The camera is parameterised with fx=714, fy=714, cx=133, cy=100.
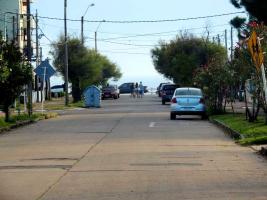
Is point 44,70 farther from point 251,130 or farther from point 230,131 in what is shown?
point 251,130

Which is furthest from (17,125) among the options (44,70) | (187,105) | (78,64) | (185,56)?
(185,56)

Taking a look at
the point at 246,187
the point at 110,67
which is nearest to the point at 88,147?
the point at 246,187

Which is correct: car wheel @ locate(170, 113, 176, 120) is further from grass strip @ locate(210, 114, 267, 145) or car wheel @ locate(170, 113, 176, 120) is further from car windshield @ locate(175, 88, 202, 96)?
grass strip @ locate(210, 114, 267, 145)

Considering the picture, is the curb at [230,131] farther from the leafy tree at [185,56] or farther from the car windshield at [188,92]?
the leafy tree at [185,56]

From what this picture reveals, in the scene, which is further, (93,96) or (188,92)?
(93,96)

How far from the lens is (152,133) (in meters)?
24.5

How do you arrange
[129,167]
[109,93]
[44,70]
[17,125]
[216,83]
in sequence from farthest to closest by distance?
[109,93], [44,70], [216,83], [17,125], [129,167]

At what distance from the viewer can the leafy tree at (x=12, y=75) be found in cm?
3044

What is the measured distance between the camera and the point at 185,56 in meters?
65.6

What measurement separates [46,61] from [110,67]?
6732cm

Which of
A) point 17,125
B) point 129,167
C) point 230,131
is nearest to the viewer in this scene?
point 129,167

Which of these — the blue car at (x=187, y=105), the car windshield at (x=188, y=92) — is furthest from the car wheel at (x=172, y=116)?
the car windshield at (x=188, y=92)

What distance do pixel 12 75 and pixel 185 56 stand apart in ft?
119

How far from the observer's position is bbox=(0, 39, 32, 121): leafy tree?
3044cm
